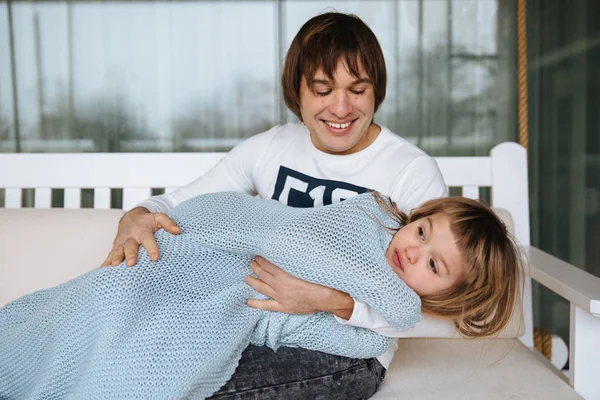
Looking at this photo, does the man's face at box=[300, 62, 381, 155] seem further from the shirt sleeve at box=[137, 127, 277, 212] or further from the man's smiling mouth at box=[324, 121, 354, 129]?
the shirt sleeve at box=[137, 127, 277, 212]

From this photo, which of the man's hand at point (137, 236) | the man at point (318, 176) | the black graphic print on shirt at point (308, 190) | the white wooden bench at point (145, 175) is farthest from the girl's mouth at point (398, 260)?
the white wooden bench at point (145, 175)

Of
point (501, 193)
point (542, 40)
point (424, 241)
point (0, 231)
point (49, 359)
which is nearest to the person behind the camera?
point (49, 359)

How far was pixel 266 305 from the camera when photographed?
1.32 metres

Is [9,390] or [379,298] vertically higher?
[379,298]

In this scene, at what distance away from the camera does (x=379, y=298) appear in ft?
4.10

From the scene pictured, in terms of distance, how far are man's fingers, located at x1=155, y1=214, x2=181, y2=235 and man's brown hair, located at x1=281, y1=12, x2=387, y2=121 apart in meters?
0.44

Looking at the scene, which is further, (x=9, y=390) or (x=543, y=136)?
(x=543, y=136)

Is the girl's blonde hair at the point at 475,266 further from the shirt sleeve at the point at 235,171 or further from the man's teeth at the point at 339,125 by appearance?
the shirt sleeve at the point at 235,171

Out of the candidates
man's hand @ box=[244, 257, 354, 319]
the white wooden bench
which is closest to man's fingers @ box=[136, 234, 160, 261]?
man's hand @ box=[244, 257, 354, 319]

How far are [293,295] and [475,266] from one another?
0.37m

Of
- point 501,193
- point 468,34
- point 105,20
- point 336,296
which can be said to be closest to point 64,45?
point 105,20

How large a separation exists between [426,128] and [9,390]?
93.4 inches

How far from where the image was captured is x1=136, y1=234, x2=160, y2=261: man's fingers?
1.28 metres

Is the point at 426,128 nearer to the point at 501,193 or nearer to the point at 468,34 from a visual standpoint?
the point at 468,34
